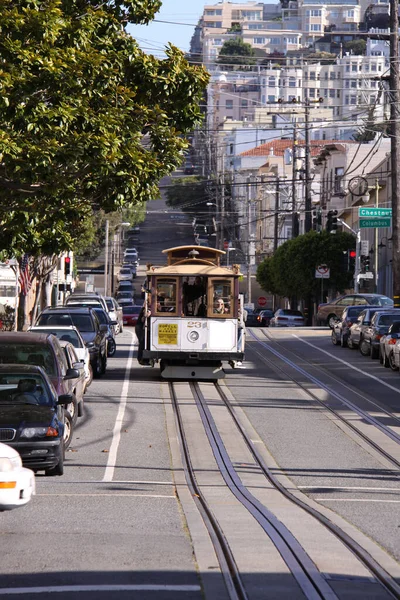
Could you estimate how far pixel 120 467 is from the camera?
1647 centimetres

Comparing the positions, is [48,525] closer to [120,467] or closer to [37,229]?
[120,467]

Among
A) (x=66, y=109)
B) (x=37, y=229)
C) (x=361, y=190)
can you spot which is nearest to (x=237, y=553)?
(x=66, y=109)

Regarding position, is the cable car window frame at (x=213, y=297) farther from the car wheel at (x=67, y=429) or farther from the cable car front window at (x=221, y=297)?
the car wheel at (x=67, y=429)

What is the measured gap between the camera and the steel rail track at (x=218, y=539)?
8641mm

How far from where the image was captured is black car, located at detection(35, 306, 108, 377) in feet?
92.9

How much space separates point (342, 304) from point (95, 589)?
40.8 metres

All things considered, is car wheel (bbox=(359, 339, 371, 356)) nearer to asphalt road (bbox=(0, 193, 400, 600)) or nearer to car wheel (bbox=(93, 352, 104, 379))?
asphalt road (bbox=(0, 193, 400, 600))

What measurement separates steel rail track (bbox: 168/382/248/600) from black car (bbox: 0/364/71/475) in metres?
1.90

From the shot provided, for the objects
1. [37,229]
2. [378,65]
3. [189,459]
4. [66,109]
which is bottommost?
[189,459]

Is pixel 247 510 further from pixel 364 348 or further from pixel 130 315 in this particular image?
pixel 130 315

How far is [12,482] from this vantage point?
10062 millimetres

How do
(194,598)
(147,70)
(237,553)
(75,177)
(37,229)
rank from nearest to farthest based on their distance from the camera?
(194,598), (237,553), (75,177), (147,70), (37,229)

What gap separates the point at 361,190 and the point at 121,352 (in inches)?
1291

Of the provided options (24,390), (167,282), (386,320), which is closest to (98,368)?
(167,282)
